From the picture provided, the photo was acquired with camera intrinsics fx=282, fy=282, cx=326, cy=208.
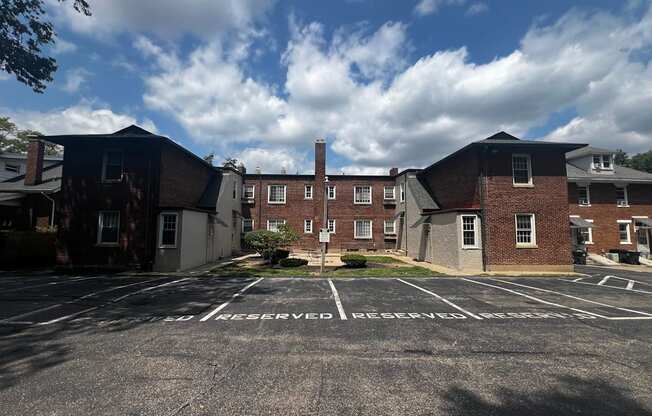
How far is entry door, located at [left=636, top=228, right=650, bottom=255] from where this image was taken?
23078 millimetres

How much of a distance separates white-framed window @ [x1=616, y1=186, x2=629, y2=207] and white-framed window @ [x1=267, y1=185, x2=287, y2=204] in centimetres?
2923

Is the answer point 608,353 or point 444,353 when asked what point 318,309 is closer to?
point 444,353

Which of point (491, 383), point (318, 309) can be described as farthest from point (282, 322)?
point (491, 383)

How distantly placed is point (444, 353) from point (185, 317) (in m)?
6.03

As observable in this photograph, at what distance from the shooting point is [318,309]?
7949 mm

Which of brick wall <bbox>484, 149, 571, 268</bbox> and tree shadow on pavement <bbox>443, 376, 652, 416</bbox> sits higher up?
brick wall <bbox>484, 149, 571, 268</bbox>

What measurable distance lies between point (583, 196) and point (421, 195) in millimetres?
14058

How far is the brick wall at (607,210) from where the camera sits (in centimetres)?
2305

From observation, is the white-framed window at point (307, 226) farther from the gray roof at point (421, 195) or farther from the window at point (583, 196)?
the window at point (583, 196)

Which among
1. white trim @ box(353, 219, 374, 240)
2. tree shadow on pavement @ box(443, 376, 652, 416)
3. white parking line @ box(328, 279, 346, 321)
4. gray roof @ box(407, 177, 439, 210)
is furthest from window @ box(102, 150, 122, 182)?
gray roof @ box(407, 177, 439, 210)

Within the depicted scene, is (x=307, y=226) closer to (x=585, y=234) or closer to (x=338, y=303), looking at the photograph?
(x=338, y=303)

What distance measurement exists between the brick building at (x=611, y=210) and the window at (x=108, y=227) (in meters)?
32.6

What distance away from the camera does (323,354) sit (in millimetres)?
4914

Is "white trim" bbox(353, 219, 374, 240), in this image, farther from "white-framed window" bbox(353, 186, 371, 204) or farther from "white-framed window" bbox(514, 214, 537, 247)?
"white-framed window" bbox(514, 214, 537, 247)
